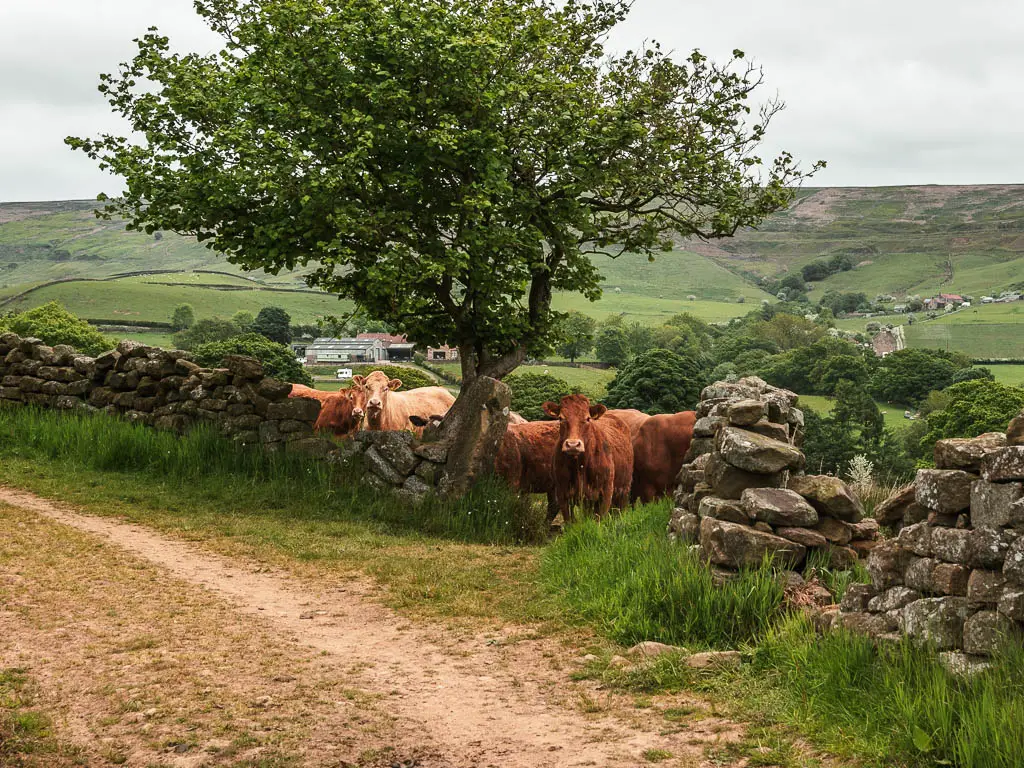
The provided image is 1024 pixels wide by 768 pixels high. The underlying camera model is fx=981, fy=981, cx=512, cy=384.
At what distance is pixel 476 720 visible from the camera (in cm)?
764

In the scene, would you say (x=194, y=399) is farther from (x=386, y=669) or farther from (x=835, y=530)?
(x=835, y=530)

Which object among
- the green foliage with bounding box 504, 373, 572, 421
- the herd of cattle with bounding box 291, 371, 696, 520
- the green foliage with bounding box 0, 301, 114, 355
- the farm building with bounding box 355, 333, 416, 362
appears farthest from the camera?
the farm building with bounding box 355, 333, 416, 362

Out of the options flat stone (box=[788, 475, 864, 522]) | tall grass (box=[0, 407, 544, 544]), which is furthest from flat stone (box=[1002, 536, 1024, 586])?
tall grass (box=[0, 407, 544, 544])

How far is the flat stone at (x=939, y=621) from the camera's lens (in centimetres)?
725

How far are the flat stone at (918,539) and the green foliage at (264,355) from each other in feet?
110

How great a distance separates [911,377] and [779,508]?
59.9m

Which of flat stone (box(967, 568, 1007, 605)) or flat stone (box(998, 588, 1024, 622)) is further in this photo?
flat stone (box(967, 568, 1007, 605))

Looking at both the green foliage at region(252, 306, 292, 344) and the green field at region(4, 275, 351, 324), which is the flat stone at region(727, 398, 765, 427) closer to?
the green foliage at region(252, 306, 292, 344)

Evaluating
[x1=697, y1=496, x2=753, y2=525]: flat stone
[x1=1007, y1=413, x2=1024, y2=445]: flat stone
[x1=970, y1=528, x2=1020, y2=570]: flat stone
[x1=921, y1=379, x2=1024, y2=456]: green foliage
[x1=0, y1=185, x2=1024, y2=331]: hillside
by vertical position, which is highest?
[x1=0, y1=185, x2=1024, y2=331]: hillside

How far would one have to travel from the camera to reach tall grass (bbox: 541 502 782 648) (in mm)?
9258

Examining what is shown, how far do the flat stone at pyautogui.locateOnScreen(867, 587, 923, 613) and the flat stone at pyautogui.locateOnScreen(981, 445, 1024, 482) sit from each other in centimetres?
119

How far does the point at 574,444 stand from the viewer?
604 inches

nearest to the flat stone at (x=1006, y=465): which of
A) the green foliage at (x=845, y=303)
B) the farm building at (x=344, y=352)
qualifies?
the farm building at (x=344, y=352)

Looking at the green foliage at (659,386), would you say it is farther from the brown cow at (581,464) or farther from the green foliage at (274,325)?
the green foliage at (274,325)
